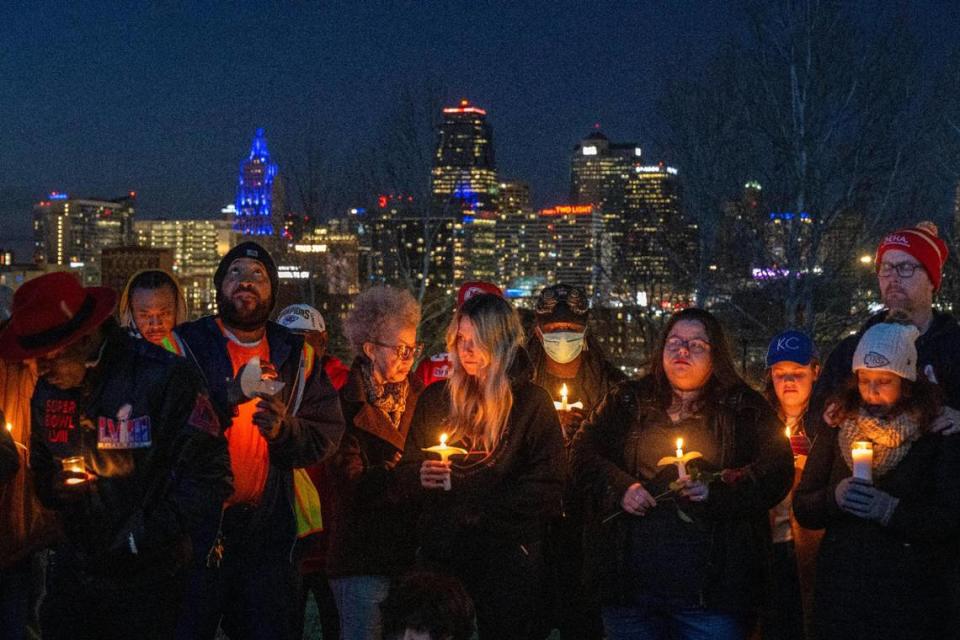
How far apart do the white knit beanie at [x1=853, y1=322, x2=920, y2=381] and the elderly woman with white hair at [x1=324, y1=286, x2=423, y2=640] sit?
6.92 ft

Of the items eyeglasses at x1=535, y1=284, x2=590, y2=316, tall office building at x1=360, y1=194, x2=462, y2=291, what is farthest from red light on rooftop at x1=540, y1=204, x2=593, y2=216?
eyeglasses at x1=535, y1=284, x2=590, y2=316

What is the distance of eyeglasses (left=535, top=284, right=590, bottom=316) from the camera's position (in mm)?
6180

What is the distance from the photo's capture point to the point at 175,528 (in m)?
3.78

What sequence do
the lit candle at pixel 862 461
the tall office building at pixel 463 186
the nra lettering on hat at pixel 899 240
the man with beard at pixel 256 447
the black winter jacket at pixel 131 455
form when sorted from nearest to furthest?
the black winter jacket at pixel 131 455 < the lit candle at pixel 862 461 < the man with beard at pixel 256 447 < the nra lettering on hat at pixel 899 240 < the tall office building at pixel 463 186

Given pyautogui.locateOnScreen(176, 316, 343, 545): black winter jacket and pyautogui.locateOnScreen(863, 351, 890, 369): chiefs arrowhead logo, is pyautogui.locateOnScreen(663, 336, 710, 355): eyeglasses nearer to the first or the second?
pyautogui.locateOnScreen(863, 351, 890, 369): chiefs arrowhead logo

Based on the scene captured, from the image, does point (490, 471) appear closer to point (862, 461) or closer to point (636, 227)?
point (862, 461)

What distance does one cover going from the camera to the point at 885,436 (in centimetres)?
445

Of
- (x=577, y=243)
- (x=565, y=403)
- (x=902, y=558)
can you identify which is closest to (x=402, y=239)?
(x=565, y=403)

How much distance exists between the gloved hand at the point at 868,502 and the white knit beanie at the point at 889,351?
0.54 m

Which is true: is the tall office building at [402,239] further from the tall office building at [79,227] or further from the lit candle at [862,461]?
the tall office building at [79,227]

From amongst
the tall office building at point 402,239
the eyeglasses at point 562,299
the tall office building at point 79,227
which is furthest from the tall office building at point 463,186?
the tall office building at point 79,227

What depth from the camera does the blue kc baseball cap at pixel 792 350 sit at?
570cm

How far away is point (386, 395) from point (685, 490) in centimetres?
183

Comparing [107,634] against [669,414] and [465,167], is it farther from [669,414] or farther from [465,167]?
[465,167]
